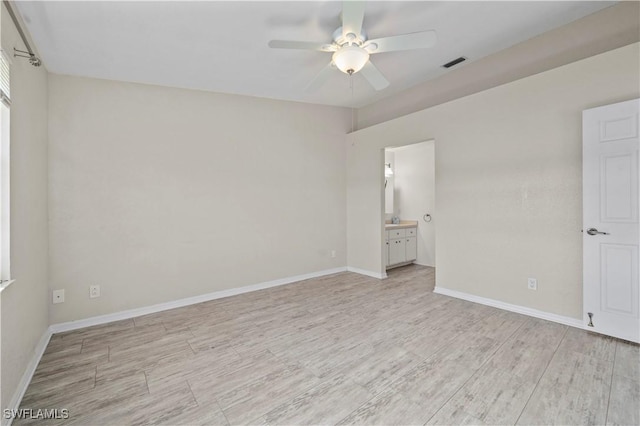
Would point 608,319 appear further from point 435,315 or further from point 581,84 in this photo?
point 581,84

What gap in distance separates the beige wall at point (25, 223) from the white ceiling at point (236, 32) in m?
0.37

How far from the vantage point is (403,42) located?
2242 mm

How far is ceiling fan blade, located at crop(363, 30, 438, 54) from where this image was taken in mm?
2151

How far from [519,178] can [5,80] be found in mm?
4260

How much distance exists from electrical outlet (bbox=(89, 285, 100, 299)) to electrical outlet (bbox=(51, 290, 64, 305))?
0.23m

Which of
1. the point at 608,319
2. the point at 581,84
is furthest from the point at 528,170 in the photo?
the point at 608,319

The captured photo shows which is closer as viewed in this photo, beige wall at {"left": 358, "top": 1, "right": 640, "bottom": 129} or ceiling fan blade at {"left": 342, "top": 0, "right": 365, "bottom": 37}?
ceiling fan blade at {"left": 342, "top": 0, "right": 365, "bottom": 37}

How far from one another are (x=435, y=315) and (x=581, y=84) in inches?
103

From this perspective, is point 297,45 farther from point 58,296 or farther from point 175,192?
point 58,296

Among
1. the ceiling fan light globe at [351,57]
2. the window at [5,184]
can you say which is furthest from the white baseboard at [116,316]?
the ceiling fan light globe at [351,57]

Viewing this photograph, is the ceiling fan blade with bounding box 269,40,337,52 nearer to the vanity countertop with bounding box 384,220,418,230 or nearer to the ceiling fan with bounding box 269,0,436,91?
the ceiling fan with bounding box 269,0,436,91

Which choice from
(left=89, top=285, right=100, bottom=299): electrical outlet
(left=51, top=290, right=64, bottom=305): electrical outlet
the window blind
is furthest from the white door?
(left=51, top=290, right=64, bottom=305): electrical outlet

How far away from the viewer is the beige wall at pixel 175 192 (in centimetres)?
300

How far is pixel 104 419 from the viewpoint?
168 centimetres
